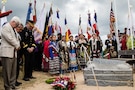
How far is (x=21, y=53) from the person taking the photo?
8.26 meters

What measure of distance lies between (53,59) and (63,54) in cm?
97

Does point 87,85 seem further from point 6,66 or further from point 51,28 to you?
point 51,28

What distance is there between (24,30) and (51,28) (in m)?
3.19

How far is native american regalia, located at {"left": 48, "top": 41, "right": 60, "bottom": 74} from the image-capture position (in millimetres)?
10266

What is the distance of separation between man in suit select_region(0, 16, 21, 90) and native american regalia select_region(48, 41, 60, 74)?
3760 mm

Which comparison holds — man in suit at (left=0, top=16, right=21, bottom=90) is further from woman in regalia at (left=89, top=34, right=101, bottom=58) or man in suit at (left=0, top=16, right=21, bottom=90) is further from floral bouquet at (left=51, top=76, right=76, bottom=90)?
woman in regalia at (left=89, top=34, right=101, bottom=58)

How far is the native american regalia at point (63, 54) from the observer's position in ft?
36.0

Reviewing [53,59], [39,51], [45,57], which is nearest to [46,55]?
[45,57]

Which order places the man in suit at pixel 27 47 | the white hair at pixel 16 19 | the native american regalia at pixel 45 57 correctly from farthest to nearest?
the native american regalia at pixel 45 57 → the man in suit at pixel 27 47 → the white hair at pixel 16 19

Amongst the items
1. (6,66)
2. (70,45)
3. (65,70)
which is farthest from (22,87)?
(70,45)

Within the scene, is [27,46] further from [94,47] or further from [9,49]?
[94,47]

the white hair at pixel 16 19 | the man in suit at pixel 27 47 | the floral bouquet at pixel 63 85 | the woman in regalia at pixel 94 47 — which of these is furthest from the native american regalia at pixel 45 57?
the white hair at pixel 16 19

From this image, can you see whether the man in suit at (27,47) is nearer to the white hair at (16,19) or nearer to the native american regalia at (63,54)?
the white hair at (16,19)

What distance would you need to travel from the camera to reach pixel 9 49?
253 inches
